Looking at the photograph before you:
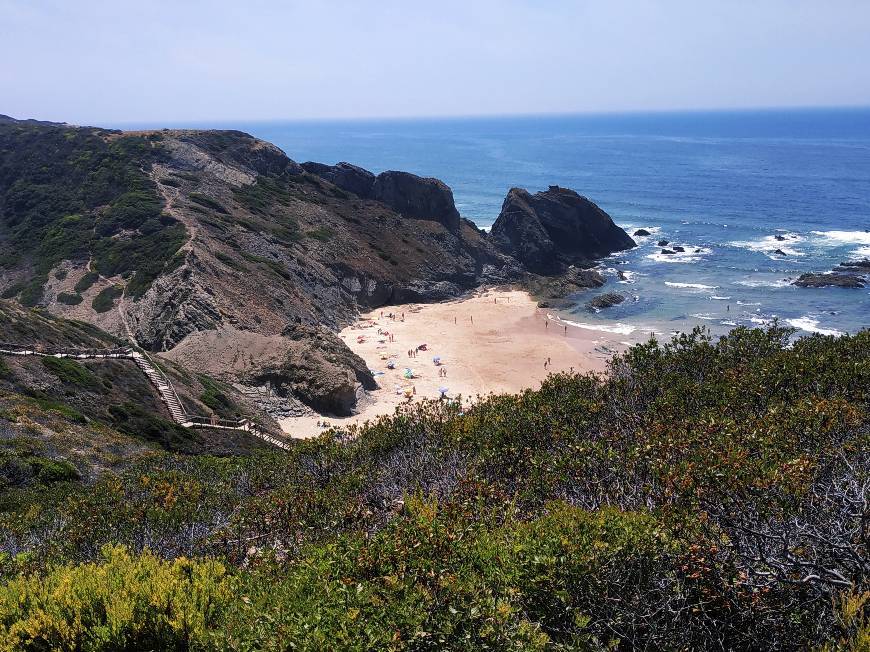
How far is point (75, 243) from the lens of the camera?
5191cm

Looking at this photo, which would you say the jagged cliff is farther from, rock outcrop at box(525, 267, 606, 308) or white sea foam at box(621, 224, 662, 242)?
white sea foam at box(621, 224, 662, 242)

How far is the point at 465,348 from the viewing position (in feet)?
158

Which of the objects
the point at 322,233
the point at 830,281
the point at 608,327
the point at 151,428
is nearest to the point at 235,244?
the point at 322,233

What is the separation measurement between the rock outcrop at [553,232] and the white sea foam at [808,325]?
89.5 feet

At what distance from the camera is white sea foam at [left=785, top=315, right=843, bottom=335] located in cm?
4669

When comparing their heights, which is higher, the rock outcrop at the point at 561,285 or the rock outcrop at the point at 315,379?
the rock outcrop at the point at 561,285

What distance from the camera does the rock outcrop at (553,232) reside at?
73.2m

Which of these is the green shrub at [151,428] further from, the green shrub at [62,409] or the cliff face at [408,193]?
the cliff face at [408,193]

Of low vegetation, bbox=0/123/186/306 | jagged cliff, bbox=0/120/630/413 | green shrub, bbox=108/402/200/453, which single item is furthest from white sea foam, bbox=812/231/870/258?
low vegetation, bbox=0/123/186/306

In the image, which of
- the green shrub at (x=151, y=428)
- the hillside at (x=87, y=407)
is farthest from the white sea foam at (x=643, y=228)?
the green shrub at (x=151, y=428)

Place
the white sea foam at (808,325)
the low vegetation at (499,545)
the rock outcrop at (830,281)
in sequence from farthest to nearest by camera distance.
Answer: the rock outcrop at (830,281)
the white sea foam at (808,325)
the low vegetation at (499,545)

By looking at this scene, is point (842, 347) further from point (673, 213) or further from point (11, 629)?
point (673, 213)

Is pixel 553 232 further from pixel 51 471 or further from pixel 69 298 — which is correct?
pixel 51 471

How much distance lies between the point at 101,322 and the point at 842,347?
4383cm
